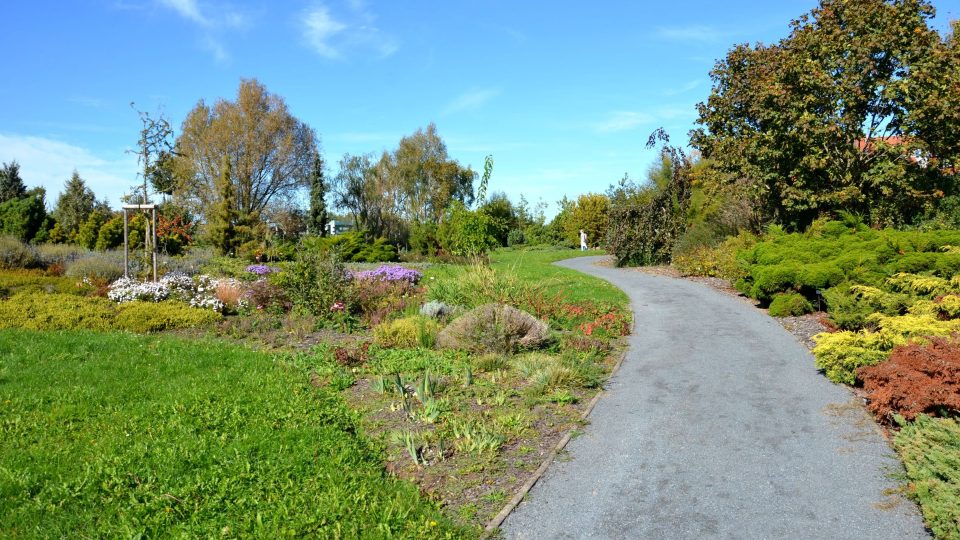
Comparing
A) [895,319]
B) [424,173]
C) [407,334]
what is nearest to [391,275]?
[407,334]

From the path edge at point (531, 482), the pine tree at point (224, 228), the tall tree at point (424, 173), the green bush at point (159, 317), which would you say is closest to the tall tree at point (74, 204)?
the pine tree at point (224, 228)

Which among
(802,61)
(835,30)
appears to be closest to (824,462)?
(802,61)

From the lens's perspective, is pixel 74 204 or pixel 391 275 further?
pixel 74 204

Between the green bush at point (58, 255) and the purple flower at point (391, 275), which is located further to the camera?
the green bush at point (58, 255)

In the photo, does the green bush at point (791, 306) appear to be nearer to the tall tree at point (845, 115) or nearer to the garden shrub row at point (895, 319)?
the garden shrub row at point (895, 319)

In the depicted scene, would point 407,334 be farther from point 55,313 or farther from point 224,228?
point 224,228

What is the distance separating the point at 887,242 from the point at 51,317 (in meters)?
14.4

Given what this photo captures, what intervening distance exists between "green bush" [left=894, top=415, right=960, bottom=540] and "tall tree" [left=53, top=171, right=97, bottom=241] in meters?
40.5

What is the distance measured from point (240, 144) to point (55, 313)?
32.1 meters

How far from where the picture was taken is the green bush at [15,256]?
16.5 m

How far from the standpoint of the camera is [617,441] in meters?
5.73

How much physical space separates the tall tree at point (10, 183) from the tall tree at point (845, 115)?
40119mm

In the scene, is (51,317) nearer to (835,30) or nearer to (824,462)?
(824,462)

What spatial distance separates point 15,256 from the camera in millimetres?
16766
